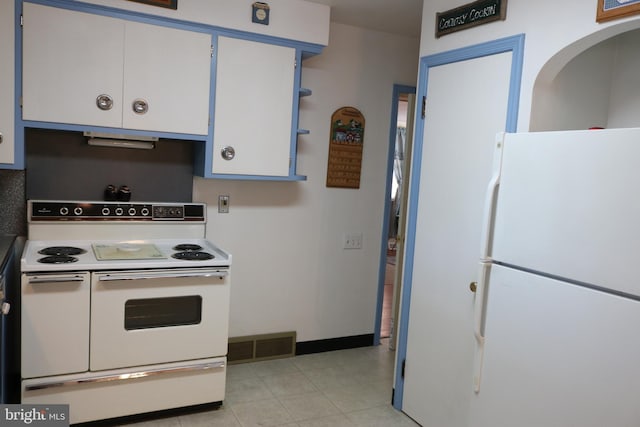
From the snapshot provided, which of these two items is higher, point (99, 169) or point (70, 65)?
point (70, 65)

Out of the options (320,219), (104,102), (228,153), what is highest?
(104,102)

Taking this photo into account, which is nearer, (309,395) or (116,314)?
(116,314)

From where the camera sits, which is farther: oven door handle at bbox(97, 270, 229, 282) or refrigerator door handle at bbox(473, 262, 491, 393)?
oven door handle at bbox(97, 270, 229, 282)

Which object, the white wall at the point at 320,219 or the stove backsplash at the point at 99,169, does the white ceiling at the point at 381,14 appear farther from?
the stove backsplash at the point at 99,169

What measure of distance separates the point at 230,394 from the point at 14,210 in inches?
64.8

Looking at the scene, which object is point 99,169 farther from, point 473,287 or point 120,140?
point 473,287

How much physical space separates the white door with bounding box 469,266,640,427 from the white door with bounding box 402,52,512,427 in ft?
1.66

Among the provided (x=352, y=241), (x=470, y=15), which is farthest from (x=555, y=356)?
(x=352, y=241)

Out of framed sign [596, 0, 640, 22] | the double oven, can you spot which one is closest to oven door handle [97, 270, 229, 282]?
the double oven

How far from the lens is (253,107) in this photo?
10.3 ft

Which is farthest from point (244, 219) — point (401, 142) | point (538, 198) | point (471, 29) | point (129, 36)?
point (401, 142)

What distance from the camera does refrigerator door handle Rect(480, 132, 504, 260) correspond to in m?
2.04

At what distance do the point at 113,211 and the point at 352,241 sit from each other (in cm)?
176

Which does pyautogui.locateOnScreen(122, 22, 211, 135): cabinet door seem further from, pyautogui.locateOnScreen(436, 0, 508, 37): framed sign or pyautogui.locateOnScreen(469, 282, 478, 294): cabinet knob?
pyautogui.locateOnScreen(469, 282, 478, 294): cabinet knob
